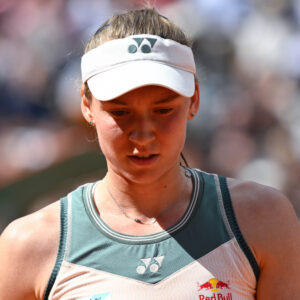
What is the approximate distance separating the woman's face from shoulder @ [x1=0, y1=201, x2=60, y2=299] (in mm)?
321

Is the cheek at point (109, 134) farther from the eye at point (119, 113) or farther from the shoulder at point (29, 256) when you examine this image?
the shoulder at point (29, 256)

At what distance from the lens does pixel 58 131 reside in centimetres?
468

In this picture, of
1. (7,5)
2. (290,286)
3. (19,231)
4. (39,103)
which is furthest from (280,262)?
(7,5)

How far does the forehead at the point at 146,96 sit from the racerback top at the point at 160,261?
393 mm

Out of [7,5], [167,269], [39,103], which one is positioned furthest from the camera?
[7,5]

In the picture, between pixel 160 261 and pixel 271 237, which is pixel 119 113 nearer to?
pixel 160 261

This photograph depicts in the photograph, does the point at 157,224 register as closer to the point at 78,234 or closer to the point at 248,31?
the point at 78,234

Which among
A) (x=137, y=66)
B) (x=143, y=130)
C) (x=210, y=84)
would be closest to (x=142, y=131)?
(x=143, y=130)

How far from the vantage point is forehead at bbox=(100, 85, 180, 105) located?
5.84 feet

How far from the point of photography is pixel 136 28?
1932 millimetres

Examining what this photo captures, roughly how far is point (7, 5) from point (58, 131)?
137cm

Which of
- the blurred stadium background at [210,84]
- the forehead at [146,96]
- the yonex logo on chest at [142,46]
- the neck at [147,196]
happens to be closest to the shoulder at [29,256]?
the neck at [147,196]

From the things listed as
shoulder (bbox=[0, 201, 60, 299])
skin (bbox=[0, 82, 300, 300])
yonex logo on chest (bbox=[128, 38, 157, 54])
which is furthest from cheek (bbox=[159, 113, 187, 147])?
shoulder (bbox=[0, 201, 60, 299])

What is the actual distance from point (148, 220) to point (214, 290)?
342 millimetres
